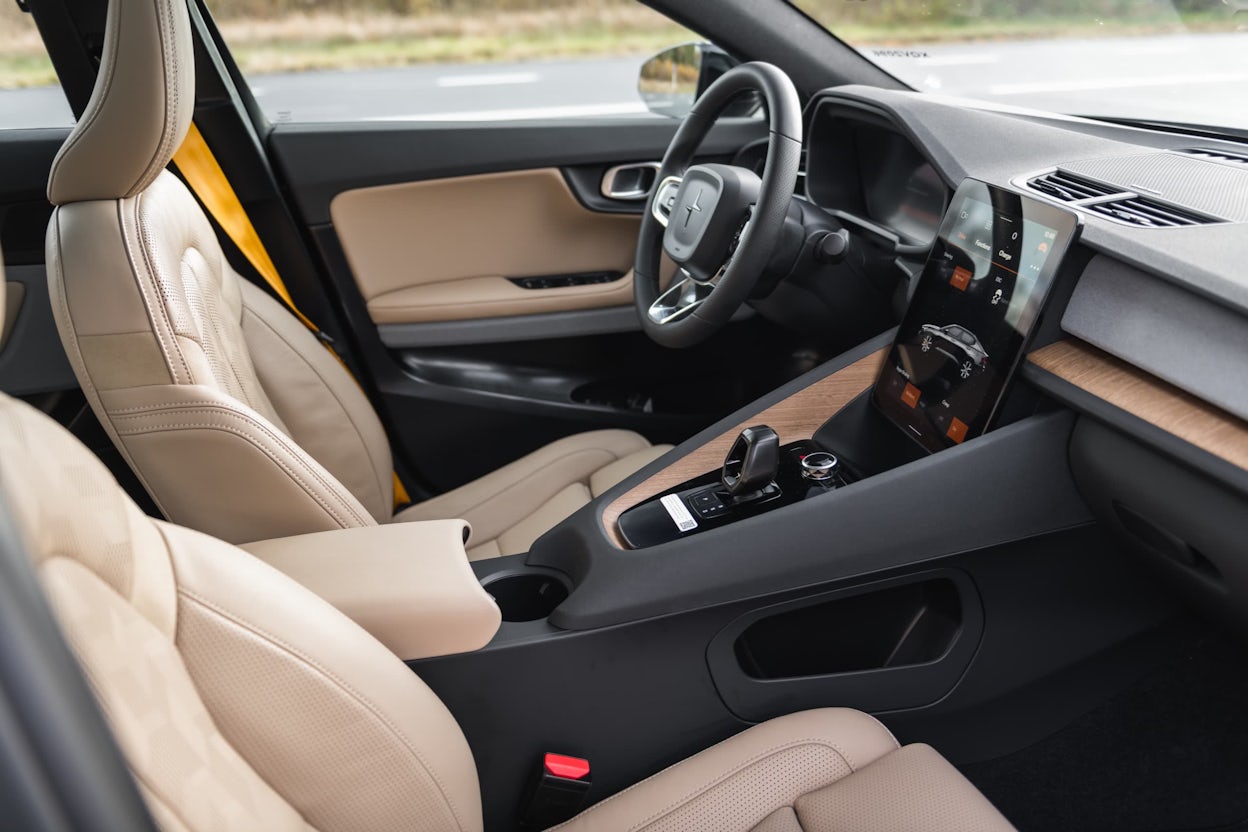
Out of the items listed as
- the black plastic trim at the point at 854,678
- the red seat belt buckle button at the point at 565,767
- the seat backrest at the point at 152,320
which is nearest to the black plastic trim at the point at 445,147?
the seat backrest at the point at 152,320

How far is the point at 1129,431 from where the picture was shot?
39.5 inches

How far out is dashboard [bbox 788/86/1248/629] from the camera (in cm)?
93

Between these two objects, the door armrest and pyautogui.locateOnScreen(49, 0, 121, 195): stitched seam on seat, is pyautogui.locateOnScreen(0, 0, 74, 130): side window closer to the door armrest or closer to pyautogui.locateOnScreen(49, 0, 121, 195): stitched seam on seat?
pyautogui.locateOnScreen(49, 0, 121, 195): stitched seam on seat

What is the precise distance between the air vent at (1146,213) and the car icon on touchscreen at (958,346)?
7.6 inches

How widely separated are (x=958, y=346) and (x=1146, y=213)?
246 mm

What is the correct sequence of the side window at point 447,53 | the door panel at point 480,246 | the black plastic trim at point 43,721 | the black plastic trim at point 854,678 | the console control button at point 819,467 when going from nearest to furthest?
the black plastic trim at point 43,721 → the black plastic trim at point 854,678 → the console control button at point 819,467 → the door panel at point 480,246 → the side window at point 447,53

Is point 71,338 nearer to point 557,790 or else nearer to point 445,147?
point 557,790

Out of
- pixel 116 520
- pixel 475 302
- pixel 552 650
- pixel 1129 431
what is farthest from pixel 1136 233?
pixel 475 302

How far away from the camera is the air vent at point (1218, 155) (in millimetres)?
1233

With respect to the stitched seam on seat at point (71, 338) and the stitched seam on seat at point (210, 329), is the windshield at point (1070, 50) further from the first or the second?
the stitched seam on seat at point (71, 338)

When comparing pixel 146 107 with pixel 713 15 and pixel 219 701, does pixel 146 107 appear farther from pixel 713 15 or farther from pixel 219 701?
pixel 713 15

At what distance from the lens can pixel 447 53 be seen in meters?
3.73

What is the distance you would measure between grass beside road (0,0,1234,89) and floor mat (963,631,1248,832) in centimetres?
93

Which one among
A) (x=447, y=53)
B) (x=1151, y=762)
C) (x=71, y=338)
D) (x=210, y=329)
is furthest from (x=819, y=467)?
(x=447, y=53)
